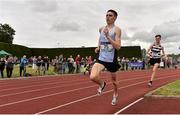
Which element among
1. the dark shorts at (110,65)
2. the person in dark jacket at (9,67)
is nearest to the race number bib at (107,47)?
the dark shorts at (110,65)

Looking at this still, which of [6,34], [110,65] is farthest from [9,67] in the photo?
[6,34]

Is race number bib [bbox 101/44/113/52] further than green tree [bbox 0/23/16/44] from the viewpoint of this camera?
No

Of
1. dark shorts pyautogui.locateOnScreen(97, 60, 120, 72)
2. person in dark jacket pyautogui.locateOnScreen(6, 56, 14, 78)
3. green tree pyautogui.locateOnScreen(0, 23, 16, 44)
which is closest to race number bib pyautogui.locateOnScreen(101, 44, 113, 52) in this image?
dark shorts pyautogui.locateOnScreen(97, 60, 120, 72)

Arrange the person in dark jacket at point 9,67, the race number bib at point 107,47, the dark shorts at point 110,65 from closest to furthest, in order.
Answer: the race number bib at point 107,47, the dark shorts at point 110,65, the person in dark jacket at point 9,67

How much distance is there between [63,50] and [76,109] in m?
66.7

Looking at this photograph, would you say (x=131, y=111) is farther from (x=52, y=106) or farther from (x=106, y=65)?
(x=52, y=106)

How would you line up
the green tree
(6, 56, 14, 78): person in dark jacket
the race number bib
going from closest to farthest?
the race number bib
(6, 56, 14, 78): person in dark jacket
the green tree

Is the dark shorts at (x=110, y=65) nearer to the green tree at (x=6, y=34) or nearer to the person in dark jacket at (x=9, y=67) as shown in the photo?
the person in dark jacket at (x=9, y=67)

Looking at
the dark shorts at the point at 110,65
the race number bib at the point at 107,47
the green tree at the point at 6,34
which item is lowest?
the dark shorts at the point at 110,65

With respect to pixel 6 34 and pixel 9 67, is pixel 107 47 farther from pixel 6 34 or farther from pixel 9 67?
pixel 6 34

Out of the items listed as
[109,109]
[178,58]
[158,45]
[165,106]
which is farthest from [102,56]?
[178,58]

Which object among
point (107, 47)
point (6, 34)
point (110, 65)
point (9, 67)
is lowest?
point (110, 65)

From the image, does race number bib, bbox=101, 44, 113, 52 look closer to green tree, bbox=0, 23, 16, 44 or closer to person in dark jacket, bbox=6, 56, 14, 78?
person in dark jacket, bbox=6, 56, 14, 78

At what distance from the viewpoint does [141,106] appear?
10852 mm
